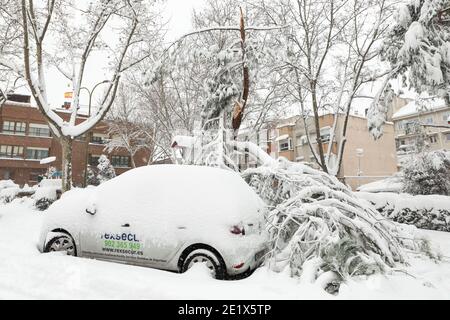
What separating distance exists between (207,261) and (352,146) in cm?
2881

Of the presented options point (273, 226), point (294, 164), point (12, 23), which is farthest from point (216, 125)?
point (12, 23)

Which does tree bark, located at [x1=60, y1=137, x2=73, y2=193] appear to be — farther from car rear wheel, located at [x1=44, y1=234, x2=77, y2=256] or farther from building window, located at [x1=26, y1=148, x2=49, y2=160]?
building window, located at [x1=26, y1=148, x2=49, y2=160]

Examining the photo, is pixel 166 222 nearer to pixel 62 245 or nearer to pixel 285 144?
pixel 62 245

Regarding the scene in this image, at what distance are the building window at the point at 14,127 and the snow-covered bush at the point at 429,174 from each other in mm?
41536

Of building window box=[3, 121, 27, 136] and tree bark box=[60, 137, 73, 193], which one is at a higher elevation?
building window box=[3, 121, 27, 136]

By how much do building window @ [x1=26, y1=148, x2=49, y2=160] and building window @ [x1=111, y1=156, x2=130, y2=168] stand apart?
832cm

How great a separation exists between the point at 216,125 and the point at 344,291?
791 cm

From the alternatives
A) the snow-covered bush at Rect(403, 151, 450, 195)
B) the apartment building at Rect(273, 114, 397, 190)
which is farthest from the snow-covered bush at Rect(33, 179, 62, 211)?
the apartment building at Rect(273, 114, 397, 190)

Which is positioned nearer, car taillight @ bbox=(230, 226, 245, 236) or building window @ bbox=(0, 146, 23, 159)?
car taillight @ bbox=(230, 226, 245, 236)

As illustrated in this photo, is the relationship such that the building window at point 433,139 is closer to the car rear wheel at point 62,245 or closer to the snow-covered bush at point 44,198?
the snow-covered bush at point 44,198

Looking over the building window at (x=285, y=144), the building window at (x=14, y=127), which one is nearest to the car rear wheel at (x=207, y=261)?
the building window at (x=285, y=144)

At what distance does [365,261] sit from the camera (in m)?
4.28

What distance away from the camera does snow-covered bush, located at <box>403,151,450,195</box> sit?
1134cm
